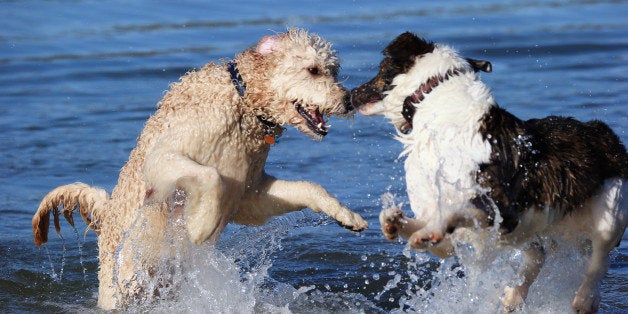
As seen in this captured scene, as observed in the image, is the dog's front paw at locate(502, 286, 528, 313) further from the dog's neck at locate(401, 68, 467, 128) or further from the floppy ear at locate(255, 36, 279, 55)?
the floppy ear at locate(255, 36, 279, 55)

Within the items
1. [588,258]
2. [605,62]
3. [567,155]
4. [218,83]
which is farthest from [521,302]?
[605,62]

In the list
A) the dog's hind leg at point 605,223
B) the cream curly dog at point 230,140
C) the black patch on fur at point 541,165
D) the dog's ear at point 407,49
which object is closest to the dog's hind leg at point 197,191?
the cream curly dog at point 230,140

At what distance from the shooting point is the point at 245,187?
22.4 feet

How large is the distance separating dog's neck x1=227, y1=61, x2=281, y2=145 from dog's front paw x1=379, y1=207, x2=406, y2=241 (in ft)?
4.19

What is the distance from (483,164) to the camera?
225 inches

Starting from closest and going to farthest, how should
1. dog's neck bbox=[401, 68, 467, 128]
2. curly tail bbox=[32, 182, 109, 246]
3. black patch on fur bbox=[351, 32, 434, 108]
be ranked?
1. dog's neck bbox=[401, 68, 467, 128]
2. black patch on fur bbox=[351, 32, 434, 108]
3. curly tail bbox=[32, 182, 109, 246]

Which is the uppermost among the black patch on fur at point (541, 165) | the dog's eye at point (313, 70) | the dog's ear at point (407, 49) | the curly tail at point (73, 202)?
the dog's ear at point (407, 49)

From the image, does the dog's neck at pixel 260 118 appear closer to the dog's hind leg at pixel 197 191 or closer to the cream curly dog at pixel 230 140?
the cream curly dog at pixel 230 140

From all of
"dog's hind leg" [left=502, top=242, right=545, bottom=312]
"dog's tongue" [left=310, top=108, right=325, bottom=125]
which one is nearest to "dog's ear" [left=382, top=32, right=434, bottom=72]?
"dog's tongue" [left=310, top=108, right=325, bottom=125]

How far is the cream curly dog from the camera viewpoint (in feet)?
21.5

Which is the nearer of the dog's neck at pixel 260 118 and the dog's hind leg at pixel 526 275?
the dog's hind leg at pixel 526 275

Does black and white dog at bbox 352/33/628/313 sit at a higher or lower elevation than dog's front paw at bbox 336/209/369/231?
higher

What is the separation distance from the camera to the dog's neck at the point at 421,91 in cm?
590

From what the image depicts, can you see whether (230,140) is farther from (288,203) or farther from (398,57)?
(398,57)
